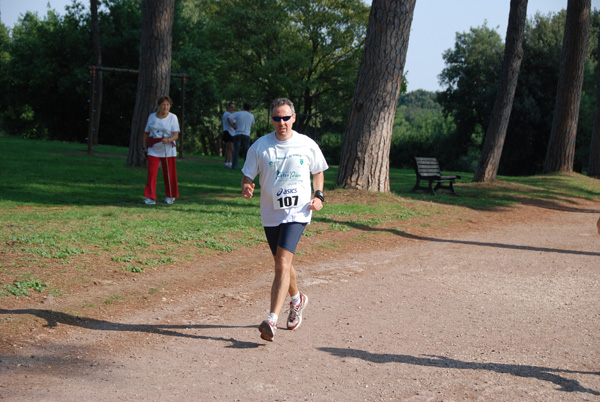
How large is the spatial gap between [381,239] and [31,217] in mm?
Answer: 5390

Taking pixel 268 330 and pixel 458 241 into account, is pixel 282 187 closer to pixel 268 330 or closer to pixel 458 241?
pixel 268 330

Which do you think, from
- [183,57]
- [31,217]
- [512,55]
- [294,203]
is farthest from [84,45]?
[294,203]

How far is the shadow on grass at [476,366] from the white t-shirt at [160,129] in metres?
7.37

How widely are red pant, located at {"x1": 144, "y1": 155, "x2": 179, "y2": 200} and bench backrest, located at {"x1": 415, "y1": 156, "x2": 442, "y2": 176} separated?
678 centimetres

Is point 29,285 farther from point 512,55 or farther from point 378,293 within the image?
point 512,55

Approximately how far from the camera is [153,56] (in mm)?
16562

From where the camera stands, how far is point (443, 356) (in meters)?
4.78

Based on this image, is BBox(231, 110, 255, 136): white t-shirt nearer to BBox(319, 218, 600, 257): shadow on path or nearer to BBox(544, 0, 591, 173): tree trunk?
BBox(319, 218, 600, 257): shadow on path

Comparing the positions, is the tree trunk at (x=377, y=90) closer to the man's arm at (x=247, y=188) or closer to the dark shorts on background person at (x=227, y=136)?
the dark shorts on background person at (x=227, y=136)

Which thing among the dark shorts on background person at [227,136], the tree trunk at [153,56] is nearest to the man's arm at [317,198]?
the tree trunk at [153,56]

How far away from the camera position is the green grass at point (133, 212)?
7355mm

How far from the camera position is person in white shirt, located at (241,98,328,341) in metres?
5.20

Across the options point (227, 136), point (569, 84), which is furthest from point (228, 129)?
point (569, 84)

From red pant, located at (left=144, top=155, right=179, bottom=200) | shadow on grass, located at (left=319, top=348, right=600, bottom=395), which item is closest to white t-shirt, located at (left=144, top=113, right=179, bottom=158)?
red pant, located at (left=144, top=155, right=179, bottom=200)
